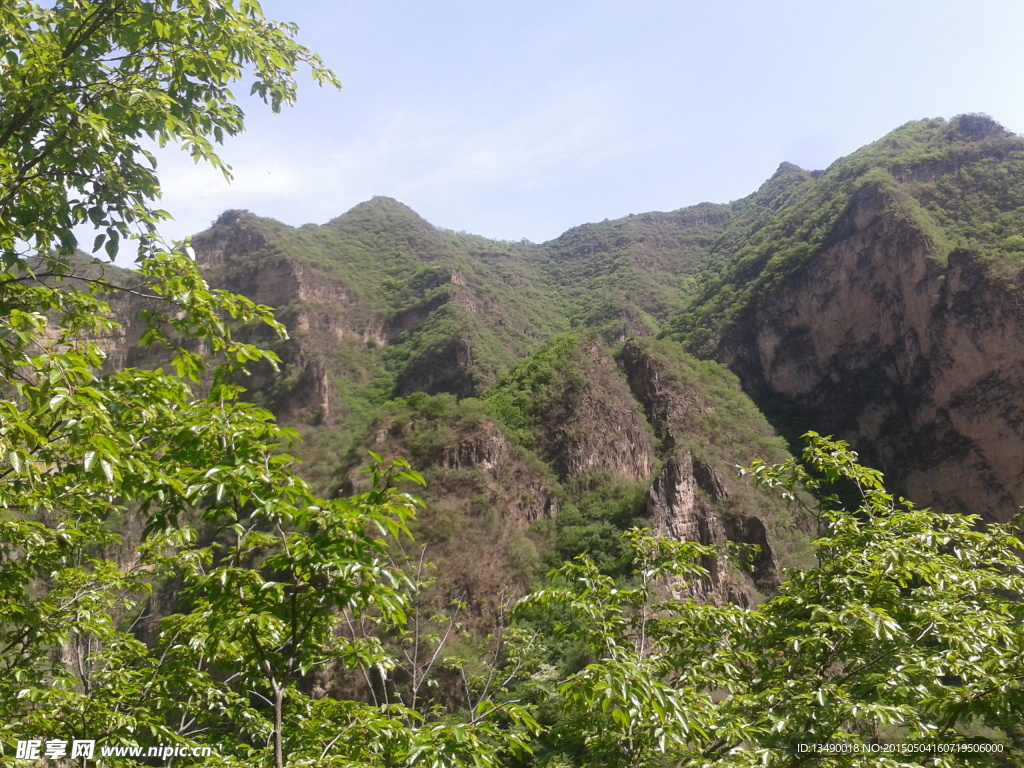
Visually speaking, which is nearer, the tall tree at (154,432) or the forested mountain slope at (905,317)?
the tall tree at (154,432)

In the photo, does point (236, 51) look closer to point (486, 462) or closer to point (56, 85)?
point (56, 85)

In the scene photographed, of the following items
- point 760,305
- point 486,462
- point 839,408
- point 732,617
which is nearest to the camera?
point 732,617

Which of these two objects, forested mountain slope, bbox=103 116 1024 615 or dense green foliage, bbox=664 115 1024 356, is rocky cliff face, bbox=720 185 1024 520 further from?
dense green foliage, bbox=664 115 1024 356

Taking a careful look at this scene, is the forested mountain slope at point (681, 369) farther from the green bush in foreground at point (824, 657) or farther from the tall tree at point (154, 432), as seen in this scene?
the tall tree at point (154, 432)

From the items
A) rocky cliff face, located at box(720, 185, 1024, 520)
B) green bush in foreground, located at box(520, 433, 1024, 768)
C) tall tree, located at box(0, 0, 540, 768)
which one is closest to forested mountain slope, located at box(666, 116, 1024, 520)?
rocky cliff face, located at box(720, 185, 1024, 520)

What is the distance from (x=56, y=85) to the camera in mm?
4438

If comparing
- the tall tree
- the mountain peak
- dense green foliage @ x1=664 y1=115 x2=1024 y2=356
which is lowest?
the tall tree

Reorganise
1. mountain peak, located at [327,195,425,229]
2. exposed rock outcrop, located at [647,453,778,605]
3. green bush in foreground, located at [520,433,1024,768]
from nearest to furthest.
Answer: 1. green bush in foreground, located at [520,433,1024,768]
2. exposed rock outcrop, located at [647,453,778,605]
3. mountain peak, located at [327,195,425,229]

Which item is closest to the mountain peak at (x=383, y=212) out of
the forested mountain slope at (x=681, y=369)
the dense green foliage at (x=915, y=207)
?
the forested mountain slope at (x=681, y=369)

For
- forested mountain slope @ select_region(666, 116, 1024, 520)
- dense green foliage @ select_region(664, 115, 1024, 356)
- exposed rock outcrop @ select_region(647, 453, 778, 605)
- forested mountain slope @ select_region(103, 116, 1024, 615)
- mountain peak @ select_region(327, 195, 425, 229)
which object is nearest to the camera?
exposed rock outcrop @ select_region(647, 453, 778, 605)

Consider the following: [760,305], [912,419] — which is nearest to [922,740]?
[912,419]

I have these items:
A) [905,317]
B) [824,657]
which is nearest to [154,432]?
[824,657]

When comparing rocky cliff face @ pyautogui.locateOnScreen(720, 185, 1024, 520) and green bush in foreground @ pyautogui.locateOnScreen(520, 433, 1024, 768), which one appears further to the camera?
rocky cliff face @ pyautogui.locateOnScreen(720, 185, 1024, 520)

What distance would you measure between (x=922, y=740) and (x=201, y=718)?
630cm
